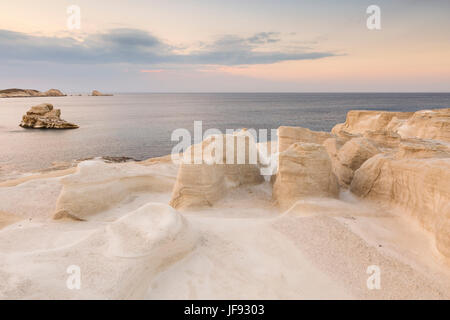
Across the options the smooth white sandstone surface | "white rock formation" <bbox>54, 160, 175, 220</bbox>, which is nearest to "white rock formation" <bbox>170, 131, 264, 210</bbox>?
the smooth white sandstone surface

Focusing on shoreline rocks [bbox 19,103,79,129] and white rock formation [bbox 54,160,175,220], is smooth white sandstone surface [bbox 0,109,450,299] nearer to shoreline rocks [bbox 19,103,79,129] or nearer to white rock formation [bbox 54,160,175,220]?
white rock formation [bbox 54,160,175,220]

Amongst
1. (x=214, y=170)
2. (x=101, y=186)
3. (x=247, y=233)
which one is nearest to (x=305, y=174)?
(x=214, y=170)

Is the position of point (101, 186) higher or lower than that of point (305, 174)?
lower

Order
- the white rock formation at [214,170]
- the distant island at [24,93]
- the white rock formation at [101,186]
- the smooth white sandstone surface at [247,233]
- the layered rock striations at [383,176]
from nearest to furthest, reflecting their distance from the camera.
Result: the smooth white sandstone surface at [247,233]
the layered rock striations at [383,176]
the white rock formation at [214,170]
the white rock formation at [101,186]
the distant island at [24,93]

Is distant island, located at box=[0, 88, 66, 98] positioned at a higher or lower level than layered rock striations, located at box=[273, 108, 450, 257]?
higher

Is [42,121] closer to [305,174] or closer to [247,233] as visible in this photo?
[305,174]

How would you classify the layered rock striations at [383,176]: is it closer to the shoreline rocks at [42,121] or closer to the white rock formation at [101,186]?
the white rock formation at [101,186]

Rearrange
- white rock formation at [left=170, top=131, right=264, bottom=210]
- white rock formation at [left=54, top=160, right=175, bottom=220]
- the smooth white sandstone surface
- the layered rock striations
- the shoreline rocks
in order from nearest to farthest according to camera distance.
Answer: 1. the smooth white sandstone surface
2. the layered rock striations
3. white rock formation at [left=170, top=131, right=264, bottom=210]
4. white rock formation at [left=54, top=160, right=175, bottom=220]
5. the shoreline rocks

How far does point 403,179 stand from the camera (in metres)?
6.95

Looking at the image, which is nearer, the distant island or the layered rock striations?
the layered rock striations

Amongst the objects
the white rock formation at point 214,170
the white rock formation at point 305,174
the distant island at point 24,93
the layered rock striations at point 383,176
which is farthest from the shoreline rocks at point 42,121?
the distant island at point 24,93

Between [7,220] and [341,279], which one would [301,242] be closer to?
[341,279]

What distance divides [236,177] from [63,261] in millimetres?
6160
